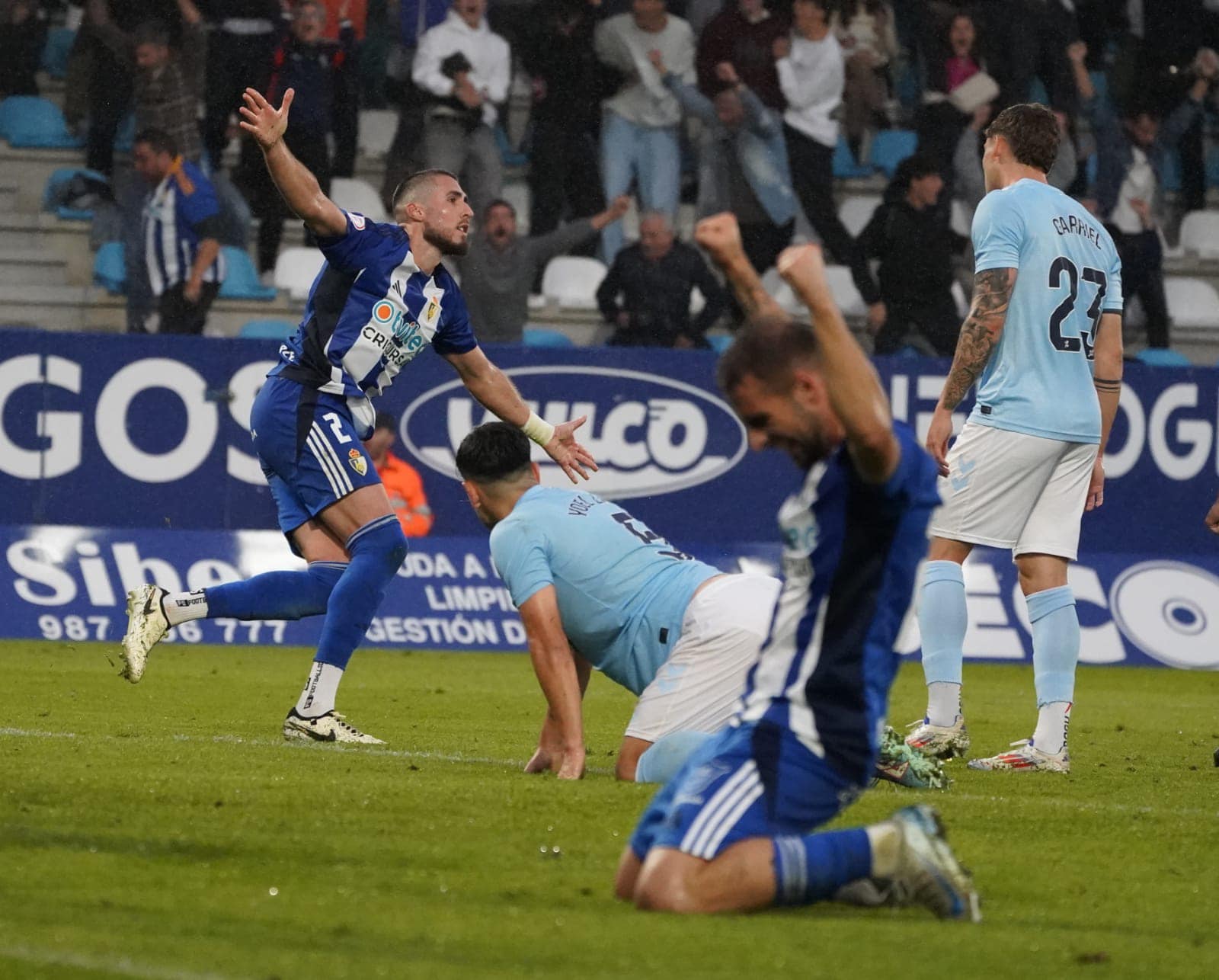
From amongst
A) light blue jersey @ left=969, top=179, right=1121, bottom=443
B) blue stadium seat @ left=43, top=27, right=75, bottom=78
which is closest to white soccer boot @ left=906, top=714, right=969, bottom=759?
light blue jersey @ left=969, top=179, right=1121, bottom=443

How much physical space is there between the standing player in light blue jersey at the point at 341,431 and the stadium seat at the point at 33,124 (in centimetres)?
976

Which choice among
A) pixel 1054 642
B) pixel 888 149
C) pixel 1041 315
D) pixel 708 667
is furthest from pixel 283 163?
pixel 888 149

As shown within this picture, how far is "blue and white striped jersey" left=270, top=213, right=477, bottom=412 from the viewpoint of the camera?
285 inches

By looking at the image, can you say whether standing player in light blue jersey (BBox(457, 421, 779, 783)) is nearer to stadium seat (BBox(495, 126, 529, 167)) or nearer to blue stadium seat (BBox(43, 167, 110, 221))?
blue stadium seat (BBox(43, 167, 110, 221))

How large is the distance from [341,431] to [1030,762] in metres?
2.82

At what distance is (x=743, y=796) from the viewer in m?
4.18

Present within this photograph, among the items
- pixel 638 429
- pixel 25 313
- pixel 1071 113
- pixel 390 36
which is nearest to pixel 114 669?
pixel 638 429

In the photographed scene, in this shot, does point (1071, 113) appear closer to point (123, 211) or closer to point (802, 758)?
point (123, 211)

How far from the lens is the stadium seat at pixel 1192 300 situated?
1707cm

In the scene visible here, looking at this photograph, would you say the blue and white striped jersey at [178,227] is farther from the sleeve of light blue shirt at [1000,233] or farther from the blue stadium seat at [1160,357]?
the sleeve of light blue shirt at [1000,233]

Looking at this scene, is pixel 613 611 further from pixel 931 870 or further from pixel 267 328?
pixel 267 328

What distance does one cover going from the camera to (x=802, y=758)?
425 cm

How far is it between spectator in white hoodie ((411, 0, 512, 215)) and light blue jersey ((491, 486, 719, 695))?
946cm

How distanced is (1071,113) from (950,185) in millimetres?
1683
